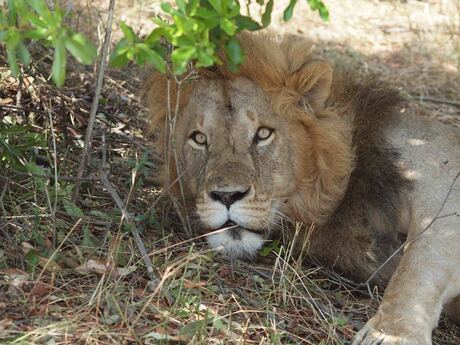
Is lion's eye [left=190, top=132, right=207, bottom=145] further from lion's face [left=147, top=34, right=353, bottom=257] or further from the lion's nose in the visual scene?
the lion's nose

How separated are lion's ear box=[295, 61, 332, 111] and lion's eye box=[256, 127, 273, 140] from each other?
0.33 metres

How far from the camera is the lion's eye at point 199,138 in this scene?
5.13 m

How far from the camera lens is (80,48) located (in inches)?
127

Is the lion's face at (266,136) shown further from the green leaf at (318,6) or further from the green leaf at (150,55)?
the green leaf at (318,6)

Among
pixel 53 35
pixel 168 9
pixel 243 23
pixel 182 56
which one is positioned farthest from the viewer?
pixel 243 23

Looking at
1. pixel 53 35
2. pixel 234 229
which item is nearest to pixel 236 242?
pixel 234 229

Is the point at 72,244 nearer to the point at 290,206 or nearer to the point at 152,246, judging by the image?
the point at 152,246

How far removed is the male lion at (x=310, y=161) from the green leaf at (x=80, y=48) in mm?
1653

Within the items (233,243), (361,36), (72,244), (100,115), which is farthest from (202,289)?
(361,36)

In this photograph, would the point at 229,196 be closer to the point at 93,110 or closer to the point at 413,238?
the point at 93,110

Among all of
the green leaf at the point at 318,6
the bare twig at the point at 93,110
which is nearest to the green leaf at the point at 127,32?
the green leaf at the point at 318,6

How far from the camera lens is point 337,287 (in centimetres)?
527

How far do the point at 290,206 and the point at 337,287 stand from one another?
2.01 feet

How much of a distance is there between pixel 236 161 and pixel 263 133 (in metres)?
0.31
